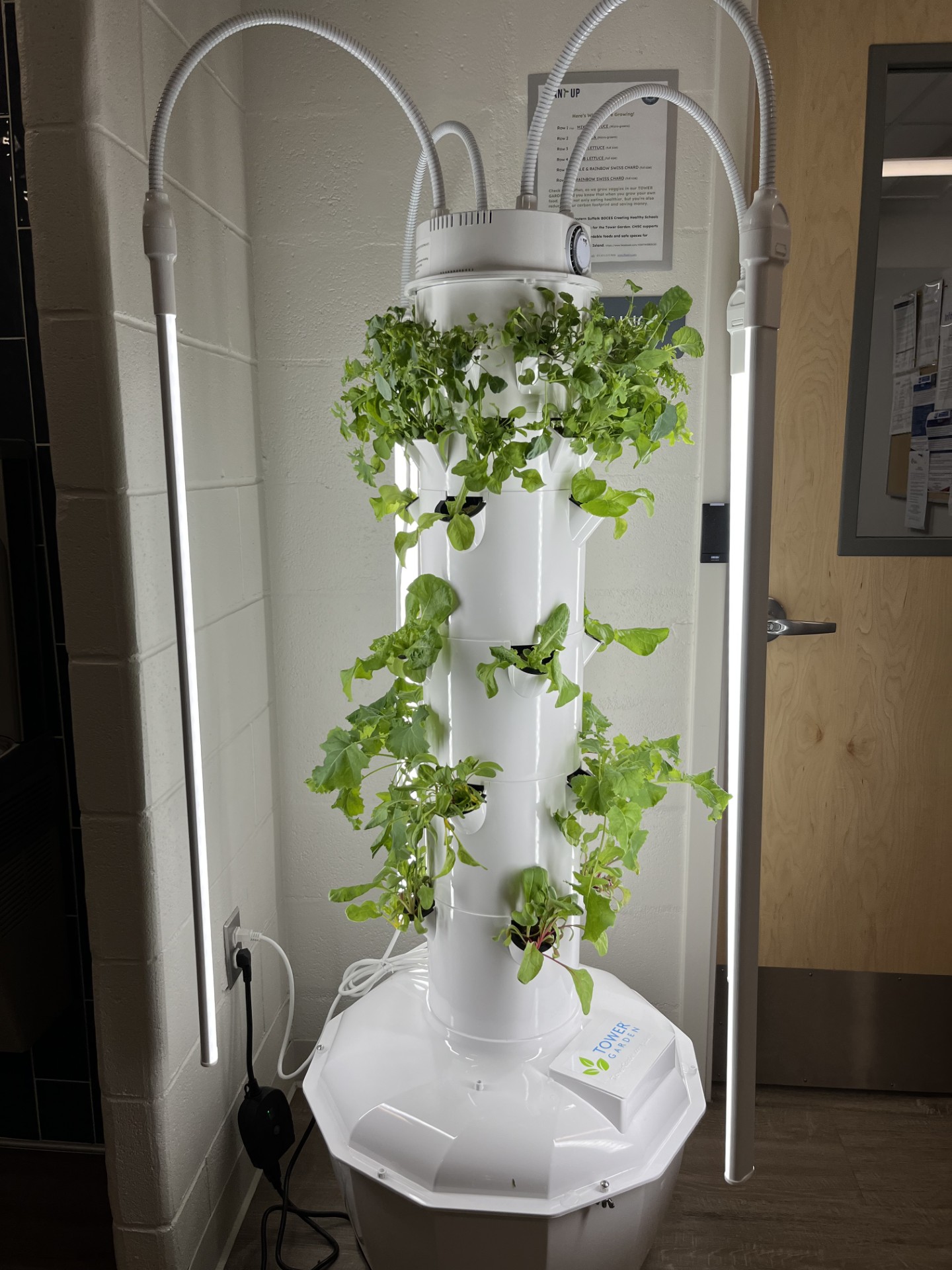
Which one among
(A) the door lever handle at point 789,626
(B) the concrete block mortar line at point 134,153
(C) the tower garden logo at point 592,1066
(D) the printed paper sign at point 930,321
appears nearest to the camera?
(B) the concrete block mortar line at point 134,153

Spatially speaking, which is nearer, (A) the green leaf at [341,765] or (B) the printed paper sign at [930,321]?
(A) the green leaf at [341,765]

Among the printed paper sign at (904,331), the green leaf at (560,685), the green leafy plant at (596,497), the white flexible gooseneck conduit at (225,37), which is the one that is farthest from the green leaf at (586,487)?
the printed paper sign at (904,331)

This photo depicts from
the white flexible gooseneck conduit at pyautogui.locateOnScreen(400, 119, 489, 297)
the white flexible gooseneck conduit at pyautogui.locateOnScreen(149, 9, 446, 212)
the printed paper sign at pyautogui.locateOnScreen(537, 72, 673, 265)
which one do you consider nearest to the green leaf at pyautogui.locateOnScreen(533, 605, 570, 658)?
the white flexible gooseneck conduit at pyautogui.locateOnScreen(400, 119, 489, 297)

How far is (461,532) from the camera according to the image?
1.18 m

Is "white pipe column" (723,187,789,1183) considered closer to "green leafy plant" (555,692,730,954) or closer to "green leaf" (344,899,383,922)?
"green leafy plant" (555,692,730,954)

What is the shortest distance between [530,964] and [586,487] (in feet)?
2.04

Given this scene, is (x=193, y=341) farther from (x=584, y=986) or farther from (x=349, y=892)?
(x=584, y=986)

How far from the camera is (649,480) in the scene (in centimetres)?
166

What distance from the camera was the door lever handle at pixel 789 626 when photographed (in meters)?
1.75

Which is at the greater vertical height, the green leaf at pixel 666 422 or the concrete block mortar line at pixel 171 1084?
the green leaf at pixel 666 422

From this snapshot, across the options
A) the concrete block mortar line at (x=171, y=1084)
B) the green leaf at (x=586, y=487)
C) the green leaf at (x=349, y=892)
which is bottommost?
the concrete block mortar line at (x=171, y=1084)

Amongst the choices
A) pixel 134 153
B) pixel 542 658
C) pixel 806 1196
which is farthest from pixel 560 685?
pixel 806 1196

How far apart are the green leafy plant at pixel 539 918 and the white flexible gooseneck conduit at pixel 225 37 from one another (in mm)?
938

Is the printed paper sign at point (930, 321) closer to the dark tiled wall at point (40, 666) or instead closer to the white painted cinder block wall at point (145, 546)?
the white painted cinder block wall at point (145, 546)
